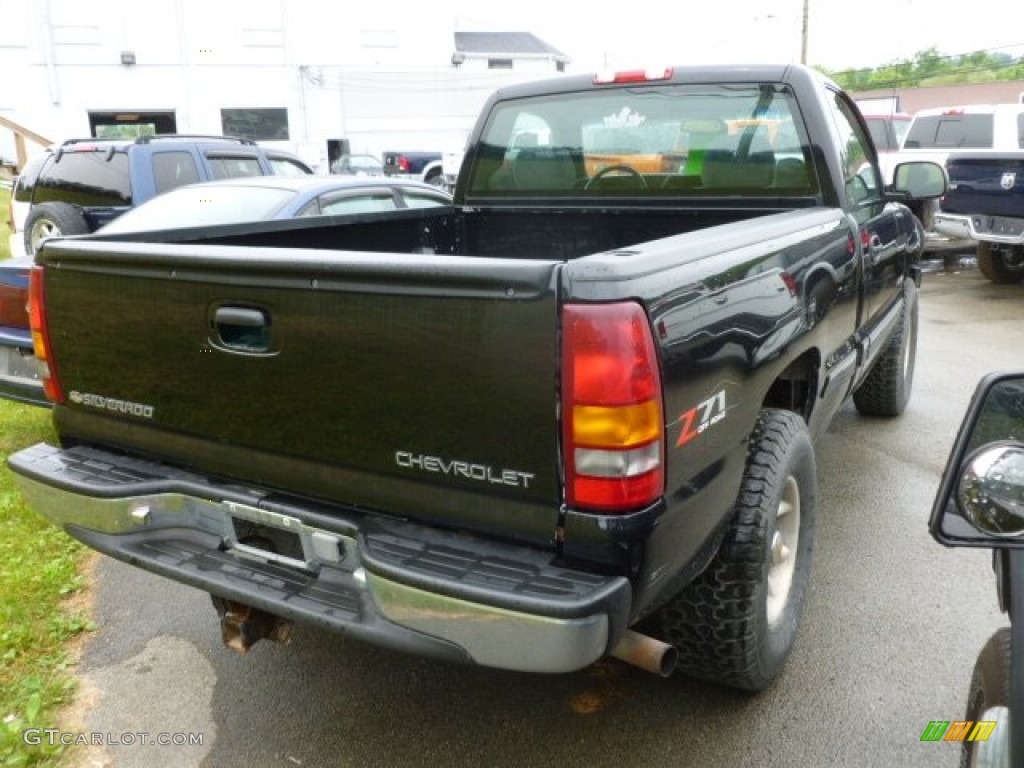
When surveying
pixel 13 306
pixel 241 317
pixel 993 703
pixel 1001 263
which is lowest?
pixel 1001 263

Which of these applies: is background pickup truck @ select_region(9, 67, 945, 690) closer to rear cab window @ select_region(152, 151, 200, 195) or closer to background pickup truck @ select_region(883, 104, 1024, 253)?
rear cab window @ select_region(152, 151, 200, 195)

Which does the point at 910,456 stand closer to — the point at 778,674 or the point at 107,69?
the point at 778,674

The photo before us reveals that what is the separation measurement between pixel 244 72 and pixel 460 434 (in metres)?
36.6

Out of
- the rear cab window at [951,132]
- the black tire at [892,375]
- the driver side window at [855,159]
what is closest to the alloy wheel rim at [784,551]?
the driver side window at [855,159]

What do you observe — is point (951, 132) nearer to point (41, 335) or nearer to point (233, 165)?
point (233, 165)

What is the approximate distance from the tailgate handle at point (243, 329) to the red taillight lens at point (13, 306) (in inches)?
118

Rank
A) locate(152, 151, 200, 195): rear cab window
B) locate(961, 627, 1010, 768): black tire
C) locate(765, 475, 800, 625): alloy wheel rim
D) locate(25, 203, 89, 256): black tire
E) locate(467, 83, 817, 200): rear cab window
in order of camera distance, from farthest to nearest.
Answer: locate(152, 151, 200, 195): rear cab window < locate(25, 203, 89, 256): black tire < locate(467, 83, 817, 200): rear cab window < locate(765, 475, 800, 625): alloy wheel rim < locate(961, 627, 1010, 768): black tire

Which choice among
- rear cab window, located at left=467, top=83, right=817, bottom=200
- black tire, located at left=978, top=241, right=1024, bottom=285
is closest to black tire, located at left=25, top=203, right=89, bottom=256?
rear cab window, located at left=467, top=83, right=817, bottom=200

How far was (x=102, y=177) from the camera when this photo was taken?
330 inches

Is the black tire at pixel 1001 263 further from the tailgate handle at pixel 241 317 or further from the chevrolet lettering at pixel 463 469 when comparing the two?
the tailgate handle at pixel 241 317

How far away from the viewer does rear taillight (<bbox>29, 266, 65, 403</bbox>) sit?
2715mm

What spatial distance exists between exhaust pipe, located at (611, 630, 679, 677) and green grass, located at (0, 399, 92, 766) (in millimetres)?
1777

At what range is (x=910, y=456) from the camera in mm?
5020

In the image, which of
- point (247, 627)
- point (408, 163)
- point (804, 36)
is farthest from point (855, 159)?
point (804, 36)
